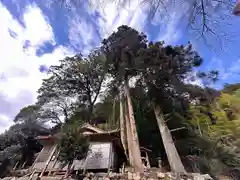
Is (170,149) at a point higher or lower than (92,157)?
higher

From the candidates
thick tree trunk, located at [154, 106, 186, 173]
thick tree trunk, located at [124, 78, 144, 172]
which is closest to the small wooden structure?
thick tree trunk, located at [124, 78, 144, 172]

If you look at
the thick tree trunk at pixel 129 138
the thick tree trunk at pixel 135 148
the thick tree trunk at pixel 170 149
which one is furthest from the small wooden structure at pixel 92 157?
the thick tree trunk at pixel 170 149

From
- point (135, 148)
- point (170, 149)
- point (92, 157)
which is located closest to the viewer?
point (92, 157)

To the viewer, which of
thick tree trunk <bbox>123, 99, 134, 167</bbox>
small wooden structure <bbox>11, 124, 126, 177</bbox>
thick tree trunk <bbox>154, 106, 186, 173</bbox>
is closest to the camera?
small wooden structure <bbox>11, 124, 126, 177</bbox>

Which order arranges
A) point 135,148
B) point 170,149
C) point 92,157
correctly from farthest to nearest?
point 170,149
point 135,148
point 92,157

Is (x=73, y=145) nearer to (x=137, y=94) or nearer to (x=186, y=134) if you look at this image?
(x=137, y=94)

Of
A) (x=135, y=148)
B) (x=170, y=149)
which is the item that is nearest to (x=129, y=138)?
(x=135, y=148)

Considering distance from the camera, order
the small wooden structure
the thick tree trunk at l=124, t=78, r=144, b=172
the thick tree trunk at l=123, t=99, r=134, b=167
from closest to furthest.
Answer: the small wooden structure, the thick tree trunk at l=124, t=78, r=144, b=172, the thick tree trunk at l=123, t=99, r=134, b=167

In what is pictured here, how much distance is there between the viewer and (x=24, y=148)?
13383 mm

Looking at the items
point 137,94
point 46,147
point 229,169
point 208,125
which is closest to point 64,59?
point 137,94

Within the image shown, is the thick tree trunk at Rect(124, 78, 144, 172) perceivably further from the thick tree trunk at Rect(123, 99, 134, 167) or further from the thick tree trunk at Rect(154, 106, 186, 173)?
the thick tree trunk at Rect(154, 106, 186, 173)

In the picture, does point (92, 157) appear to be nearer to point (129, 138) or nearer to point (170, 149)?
point (129, 138)

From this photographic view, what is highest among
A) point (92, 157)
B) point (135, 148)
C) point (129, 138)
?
point (129, 138)

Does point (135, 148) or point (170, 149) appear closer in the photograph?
point (135, 148)
